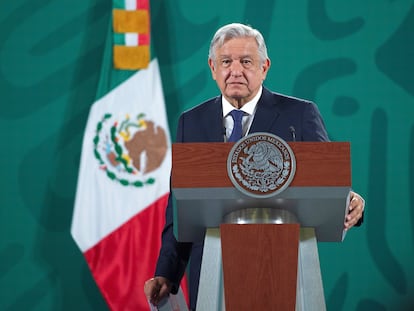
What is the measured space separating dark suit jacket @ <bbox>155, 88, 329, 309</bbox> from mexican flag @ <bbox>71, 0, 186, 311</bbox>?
2.31m

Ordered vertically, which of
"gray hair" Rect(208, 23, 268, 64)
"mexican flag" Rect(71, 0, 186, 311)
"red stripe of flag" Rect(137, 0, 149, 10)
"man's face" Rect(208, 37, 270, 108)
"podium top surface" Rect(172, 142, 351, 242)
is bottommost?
"mexican flag" Rect(71, 0, 186, 311)

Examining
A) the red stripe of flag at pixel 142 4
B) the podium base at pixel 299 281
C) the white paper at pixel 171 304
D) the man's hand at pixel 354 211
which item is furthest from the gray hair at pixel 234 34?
the red stripe of flag at pixel 142 4

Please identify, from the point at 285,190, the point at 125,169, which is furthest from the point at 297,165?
the point at 125,169

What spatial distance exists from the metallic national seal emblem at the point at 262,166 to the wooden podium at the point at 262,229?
0.6 inches

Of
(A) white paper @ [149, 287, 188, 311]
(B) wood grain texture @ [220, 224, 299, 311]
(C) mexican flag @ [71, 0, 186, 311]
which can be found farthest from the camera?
(C) mexican flag @ [71, 0, 186, 311]

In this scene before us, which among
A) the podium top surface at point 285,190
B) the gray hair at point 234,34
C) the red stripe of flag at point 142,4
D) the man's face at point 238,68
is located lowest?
the podium top surface at point 285,190

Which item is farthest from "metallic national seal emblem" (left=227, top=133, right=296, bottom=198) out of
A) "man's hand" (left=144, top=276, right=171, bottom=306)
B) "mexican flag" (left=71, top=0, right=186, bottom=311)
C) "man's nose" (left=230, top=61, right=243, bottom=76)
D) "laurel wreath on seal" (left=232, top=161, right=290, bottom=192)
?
"mexican flag" (left=71, top=0, right=186, bottom=311)

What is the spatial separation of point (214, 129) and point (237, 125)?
0.10 metres

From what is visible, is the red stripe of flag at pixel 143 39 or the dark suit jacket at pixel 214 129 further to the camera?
the red stripe of flag at pixel 143 39

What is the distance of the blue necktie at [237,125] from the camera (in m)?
2.52

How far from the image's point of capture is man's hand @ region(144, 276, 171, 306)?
2320 mm

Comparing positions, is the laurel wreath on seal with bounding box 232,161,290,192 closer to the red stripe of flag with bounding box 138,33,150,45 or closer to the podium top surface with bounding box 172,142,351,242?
the podium top surface with bounding box 172,142,351,242

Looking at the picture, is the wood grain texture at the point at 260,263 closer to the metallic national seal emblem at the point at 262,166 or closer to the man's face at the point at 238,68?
the metallic national seal emblem at the point at 262,166

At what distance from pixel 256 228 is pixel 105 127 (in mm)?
3375
